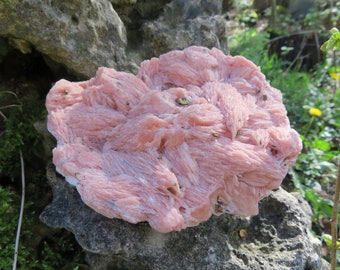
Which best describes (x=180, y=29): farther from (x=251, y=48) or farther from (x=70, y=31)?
(x=251, y=48)

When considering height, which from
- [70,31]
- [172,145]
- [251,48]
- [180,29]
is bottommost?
[251,48]

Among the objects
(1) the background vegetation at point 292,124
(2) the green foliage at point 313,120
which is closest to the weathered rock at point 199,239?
(1) the background vegetation at point 292,124

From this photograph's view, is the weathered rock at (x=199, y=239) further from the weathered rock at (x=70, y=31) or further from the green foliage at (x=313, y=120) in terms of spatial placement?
the green foliage at (x=313, y=120)

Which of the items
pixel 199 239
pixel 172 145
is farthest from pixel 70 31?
pixel 199 239

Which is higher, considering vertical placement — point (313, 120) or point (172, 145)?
point (172, 145)

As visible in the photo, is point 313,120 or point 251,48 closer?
point 313,120

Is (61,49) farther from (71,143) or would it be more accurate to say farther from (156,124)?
(156,124)
